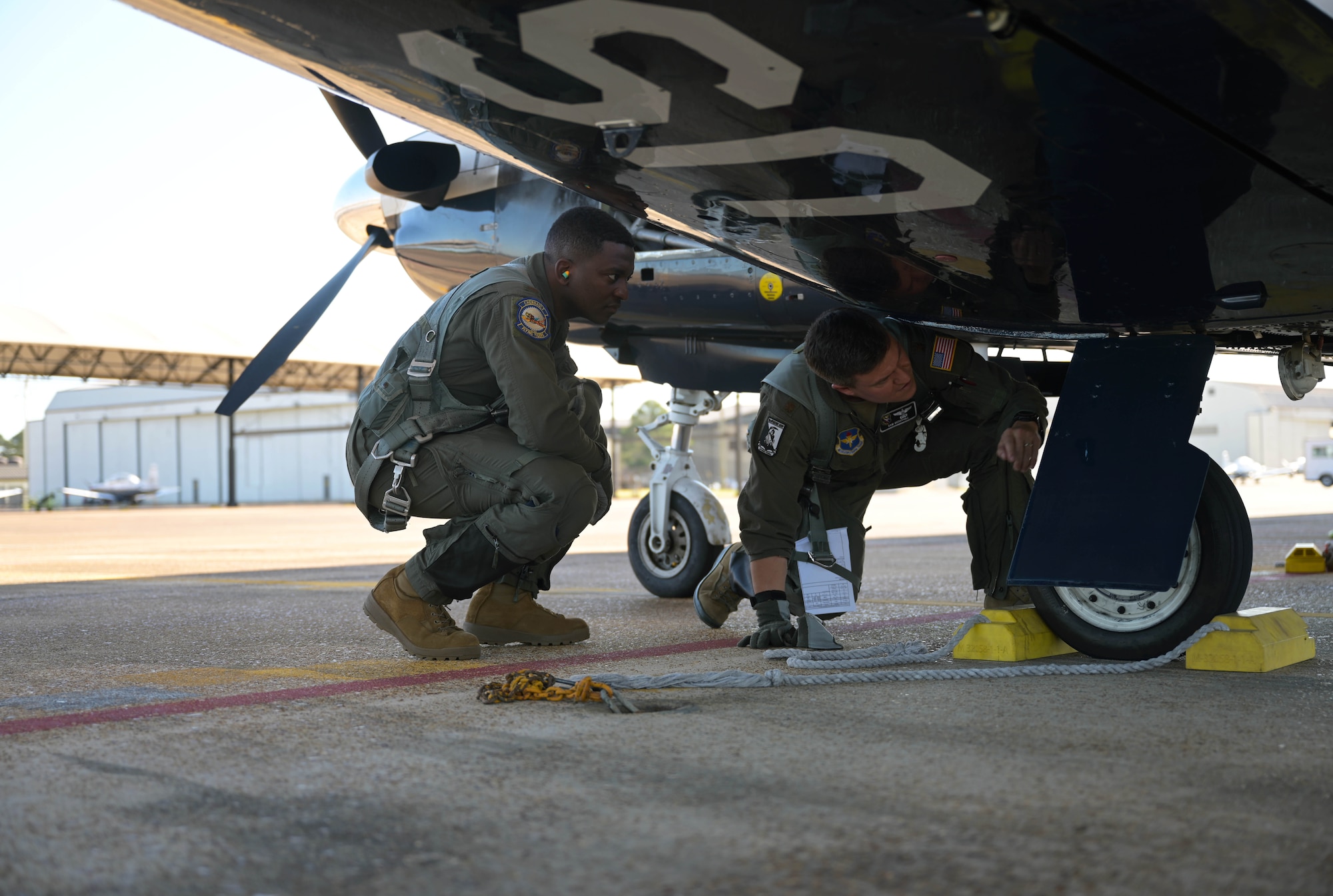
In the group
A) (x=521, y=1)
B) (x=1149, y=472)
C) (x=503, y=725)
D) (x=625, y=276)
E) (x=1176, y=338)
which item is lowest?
(x=503, y=725)

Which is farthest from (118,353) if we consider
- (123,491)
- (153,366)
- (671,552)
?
(671,552)

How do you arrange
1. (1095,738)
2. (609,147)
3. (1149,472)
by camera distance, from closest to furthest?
(1095,738) → (609,147) → (1149,472)

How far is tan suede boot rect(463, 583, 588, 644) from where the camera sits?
350cm

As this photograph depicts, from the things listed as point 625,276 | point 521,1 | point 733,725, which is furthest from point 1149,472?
point 521,1

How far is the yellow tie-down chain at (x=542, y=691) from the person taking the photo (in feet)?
7.80

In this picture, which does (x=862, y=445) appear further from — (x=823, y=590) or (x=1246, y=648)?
(x=1246, y=648)

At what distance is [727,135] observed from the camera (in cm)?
223

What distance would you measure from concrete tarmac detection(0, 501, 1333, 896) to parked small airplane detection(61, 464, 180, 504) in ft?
160

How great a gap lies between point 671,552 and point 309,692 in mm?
2894

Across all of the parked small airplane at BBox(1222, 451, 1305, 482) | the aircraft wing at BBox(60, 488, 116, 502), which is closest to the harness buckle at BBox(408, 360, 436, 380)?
the parked small airplane at BBox(1222, 451, 1305, 482)

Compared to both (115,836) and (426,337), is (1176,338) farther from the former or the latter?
(115,836)

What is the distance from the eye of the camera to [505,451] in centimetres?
317

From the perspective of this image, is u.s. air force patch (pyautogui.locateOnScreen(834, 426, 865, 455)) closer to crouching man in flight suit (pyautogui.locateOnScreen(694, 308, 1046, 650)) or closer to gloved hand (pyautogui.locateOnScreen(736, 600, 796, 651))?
crouching man in flight suit (pyautogui.locateOnScreen(694, 308, 1046, 650))

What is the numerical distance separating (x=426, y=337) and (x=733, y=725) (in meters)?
1.64
